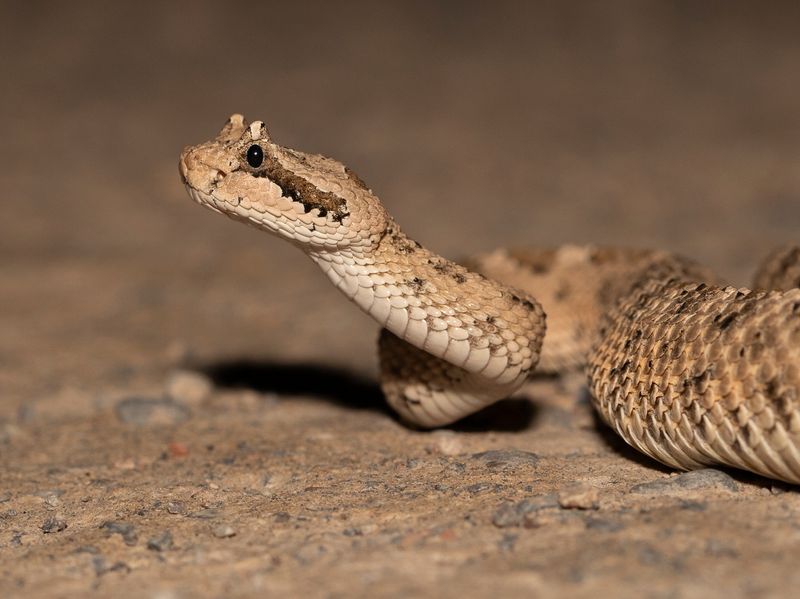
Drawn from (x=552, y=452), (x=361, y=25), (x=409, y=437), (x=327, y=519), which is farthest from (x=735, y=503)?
(x=361, y=25)

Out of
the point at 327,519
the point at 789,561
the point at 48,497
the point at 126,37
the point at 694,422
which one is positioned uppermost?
the point at 126,37

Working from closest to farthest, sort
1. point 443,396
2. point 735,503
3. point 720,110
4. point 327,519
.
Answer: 1. point 735,503
2. point 327,519
3. point 443,396
4. point 720,110

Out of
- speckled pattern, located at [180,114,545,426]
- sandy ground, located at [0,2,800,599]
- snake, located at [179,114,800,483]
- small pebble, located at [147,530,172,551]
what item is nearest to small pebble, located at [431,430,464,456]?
sandy ground, located at [0,2,800,599]

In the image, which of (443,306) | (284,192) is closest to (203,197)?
(284,192)

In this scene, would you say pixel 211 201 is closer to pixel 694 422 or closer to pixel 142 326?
pixel 694 422

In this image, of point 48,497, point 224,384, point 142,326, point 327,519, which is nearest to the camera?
point 327,519

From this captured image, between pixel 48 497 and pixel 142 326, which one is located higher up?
pixel 142 326

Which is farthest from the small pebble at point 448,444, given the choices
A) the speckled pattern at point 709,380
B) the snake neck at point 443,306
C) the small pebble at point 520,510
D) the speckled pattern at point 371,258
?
the small pebble at point 520,510

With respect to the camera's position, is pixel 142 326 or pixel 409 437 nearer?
pixel 409 437

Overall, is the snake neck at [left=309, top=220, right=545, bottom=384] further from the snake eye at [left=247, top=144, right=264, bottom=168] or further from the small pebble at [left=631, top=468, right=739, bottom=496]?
the small pebble at [left=631, top=468, right=739, bottom=496]
